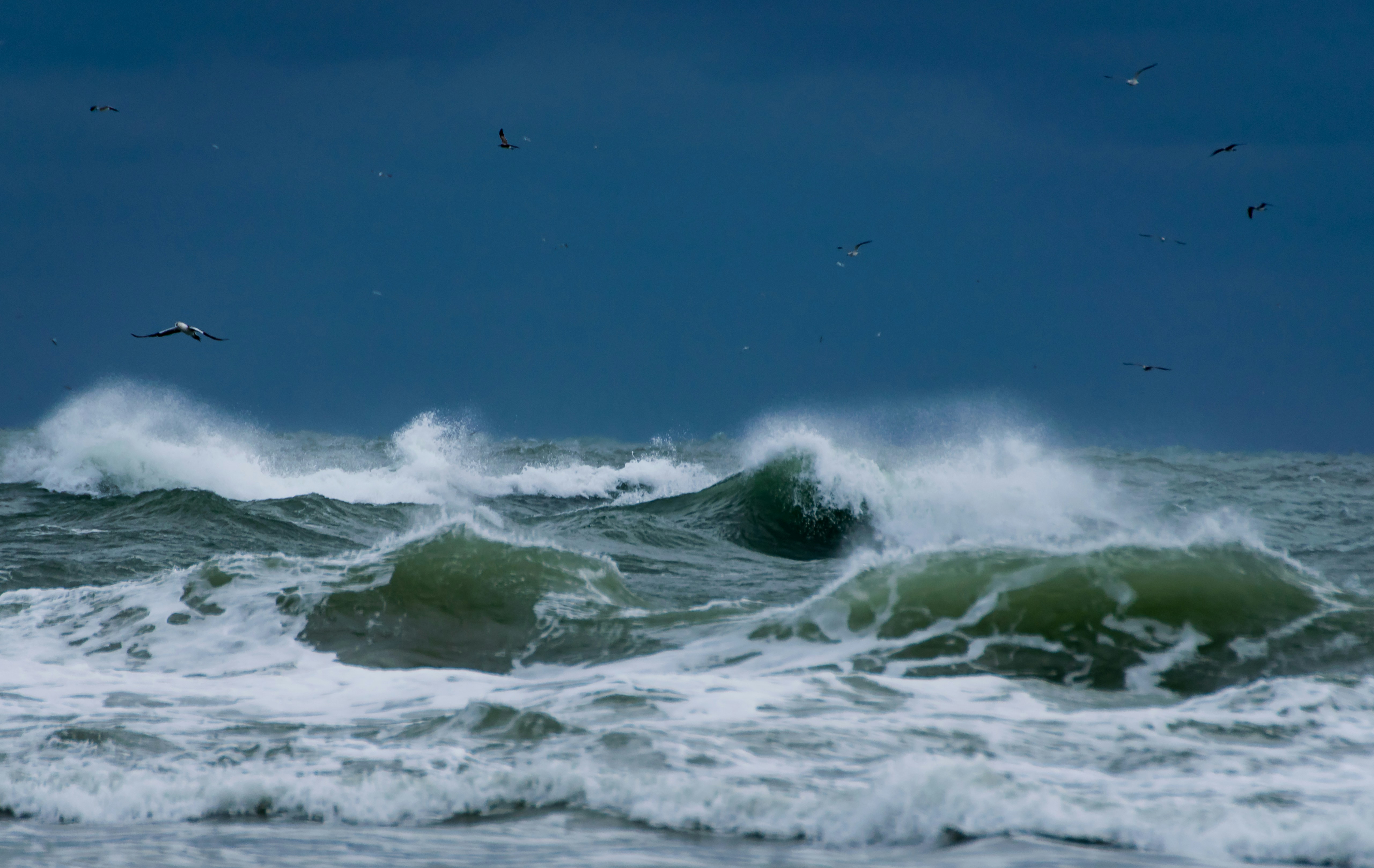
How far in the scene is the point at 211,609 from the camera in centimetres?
880

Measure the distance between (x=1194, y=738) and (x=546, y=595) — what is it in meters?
4.85

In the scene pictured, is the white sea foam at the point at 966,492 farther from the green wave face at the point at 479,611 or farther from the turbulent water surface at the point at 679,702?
the green wave face at the point at 479,611

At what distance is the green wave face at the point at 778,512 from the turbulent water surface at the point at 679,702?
2129mm

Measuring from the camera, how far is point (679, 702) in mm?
5898

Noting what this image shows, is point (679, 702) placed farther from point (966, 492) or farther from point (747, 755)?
point (966, 492)

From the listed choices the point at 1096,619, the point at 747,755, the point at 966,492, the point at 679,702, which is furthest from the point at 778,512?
the point at 747,755

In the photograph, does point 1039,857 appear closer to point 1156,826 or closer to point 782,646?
point 1156,826

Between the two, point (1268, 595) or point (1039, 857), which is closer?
point (1039, 857)

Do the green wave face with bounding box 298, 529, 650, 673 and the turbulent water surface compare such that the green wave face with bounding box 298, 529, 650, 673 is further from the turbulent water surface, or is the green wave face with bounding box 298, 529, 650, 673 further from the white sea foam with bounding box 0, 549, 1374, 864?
the white sea foam with bounding box 0, 549, 1374, 864

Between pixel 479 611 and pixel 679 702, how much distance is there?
304 centimetres

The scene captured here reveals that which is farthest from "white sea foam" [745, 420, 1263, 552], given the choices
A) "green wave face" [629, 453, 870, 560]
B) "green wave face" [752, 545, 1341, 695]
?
"green wave face" [752, 545, 1341, 695]

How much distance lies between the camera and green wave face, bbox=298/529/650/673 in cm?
773

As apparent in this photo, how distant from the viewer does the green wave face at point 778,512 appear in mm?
16297

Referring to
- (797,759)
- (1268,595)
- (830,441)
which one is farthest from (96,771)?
(830,441)
